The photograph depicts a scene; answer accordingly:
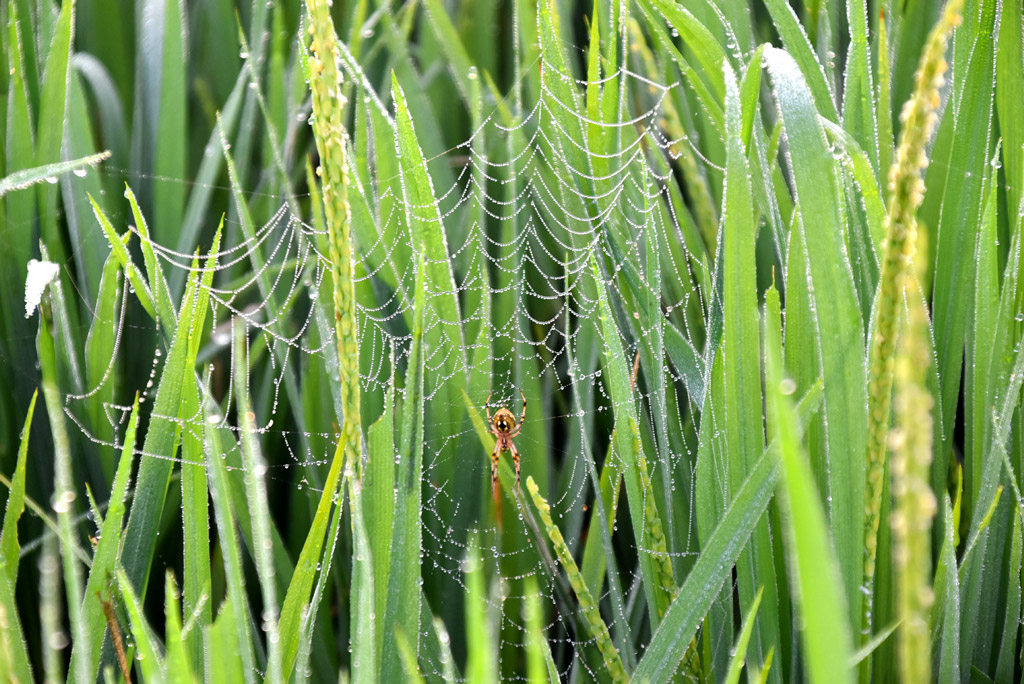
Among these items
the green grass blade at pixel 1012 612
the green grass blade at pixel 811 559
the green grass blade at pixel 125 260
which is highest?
the green grass blade at pixel 125 260

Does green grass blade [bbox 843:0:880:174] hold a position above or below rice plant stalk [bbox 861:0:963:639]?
above

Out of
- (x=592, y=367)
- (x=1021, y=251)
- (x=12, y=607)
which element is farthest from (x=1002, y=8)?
(x=12, y=607)

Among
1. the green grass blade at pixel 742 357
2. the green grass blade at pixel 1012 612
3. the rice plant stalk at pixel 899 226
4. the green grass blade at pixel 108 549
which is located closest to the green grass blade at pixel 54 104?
the green grass blade at pixel 108 549

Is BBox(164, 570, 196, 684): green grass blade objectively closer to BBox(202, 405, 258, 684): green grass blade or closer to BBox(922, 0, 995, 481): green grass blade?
BBox(202, 405, 258, 684): green grass blade

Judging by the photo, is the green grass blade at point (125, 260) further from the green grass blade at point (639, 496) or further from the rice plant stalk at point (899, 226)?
the rice plant stalk at point (899, 226)

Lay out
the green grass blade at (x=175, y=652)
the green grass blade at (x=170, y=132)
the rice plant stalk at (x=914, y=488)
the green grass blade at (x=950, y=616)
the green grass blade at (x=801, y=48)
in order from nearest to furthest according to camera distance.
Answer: the rice plant stalk at (x=914, y=488) < the green grass blade at (x=175, y=652) < the green grass blade at (x=950, y=616) < the green grass blade at (x=801, y=48) < the green grass blade at (x=170, y=132)

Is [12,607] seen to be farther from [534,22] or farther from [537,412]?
[534,22]

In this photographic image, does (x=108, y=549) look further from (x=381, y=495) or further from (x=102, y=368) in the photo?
(x=102, y=368)

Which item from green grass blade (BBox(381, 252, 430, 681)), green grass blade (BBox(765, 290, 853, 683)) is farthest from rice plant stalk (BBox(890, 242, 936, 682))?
green grass blade (BBox(381, 252, 430, 681))
